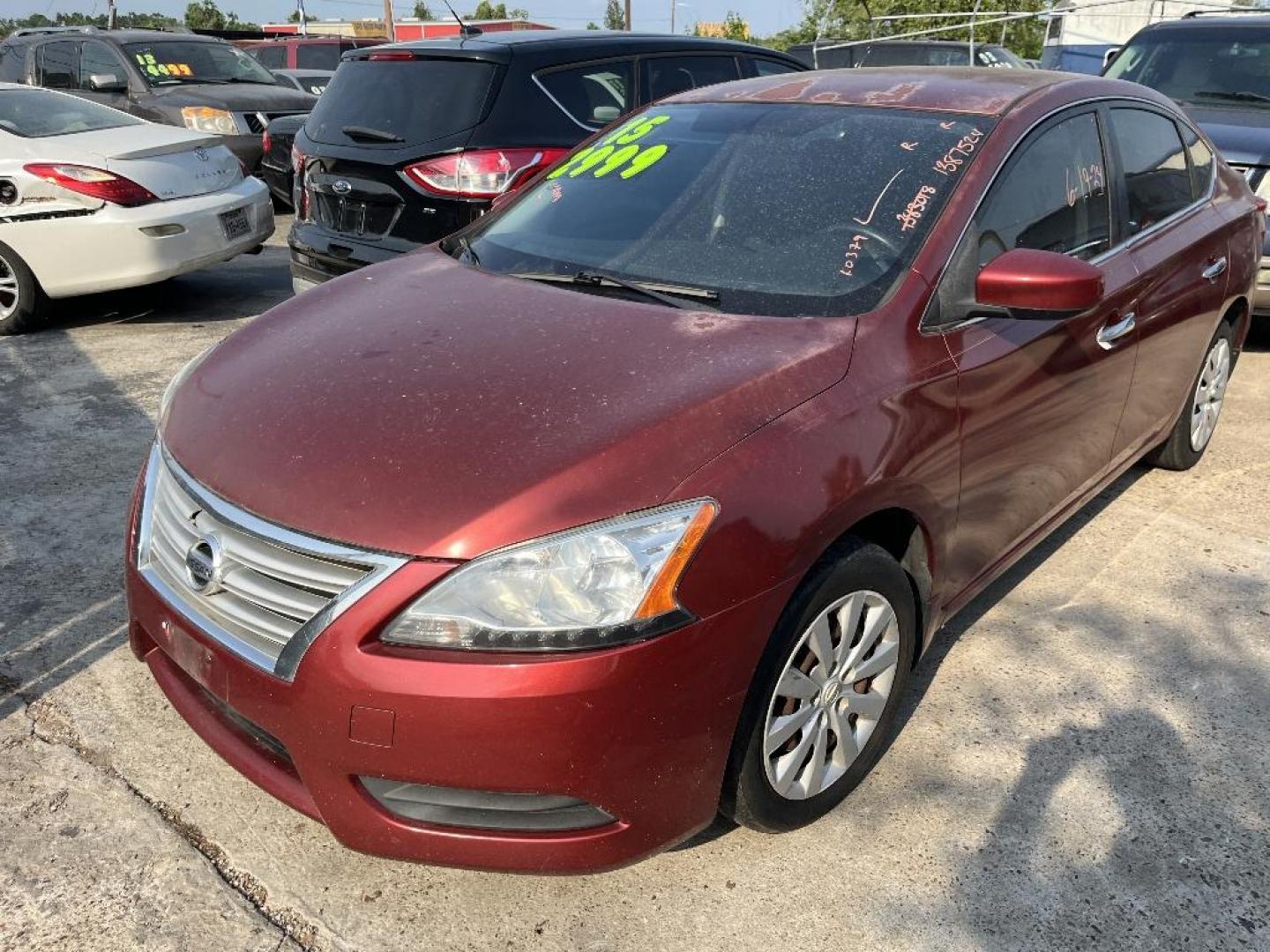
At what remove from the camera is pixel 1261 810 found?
260cm

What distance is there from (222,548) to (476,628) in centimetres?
60

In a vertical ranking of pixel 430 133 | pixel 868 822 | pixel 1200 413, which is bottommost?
pixel 868 822

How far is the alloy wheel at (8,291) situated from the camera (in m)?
6.38

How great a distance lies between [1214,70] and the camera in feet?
23.5

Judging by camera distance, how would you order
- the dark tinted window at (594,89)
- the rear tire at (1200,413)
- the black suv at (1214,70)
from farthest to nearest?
the black suv at (1214,70) → the dark tinted window at (594,89) → the rear tire at (1200,413)

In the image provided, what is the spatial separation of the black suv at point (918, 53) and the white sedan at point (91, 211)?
10.3m

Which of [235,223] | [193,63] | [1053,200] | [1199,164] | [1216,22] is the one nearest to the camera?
[1053,200]

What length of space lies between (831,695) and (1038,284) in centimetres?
109

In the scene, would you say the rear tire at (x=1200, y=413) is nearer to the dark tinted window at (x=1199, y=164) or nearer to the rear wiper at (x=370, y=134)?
the dark tinted window at (x=1199, y=164)

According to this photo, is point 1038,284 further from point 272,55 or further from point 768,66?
point 272,55

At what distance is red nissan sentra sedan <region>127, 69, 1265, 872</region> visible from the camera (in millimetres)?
1969

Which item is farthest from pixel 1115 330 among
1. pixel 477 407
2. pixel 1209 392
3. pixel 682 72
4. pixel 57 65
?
pixel 57 65

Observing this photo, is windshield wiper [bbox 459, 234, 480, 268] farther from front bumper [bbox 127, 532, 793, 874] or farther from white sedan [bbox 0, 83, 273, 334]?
white sedan [bbox 0, 83, 273, 334]

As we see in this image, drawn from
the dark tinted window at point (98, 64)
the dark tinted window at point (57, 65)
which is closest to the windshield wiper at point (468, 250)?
the dark tinted window at point (98, 64)
